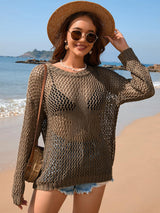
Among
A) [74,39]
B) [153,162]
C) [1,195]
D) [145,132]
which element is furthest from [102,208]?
[145,132]

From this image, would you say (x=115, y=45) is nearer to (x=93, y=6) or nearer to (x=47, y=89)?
(x=93, y=6)

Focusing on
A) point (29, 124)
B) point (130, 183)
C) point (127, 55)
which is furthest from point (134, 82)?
point (130, 183)

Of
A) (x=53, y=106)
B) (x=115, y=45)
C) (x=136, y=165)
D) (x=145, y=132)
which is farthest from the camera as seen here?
(x=145, y=132)

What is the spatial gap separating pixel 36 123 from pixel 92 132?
16.4 inches

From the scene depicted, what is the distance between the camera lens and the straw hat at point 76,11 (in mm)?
2109

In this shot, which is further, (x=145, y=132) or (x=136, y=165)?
(x=145, y=132)

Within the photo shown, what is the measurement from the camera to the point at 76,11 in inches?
84.5

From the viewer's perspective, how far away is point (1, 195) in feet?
12.9

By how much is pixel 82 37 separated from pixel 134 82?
54cm

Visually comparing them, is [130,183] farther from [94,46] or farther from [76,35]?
[76,35]

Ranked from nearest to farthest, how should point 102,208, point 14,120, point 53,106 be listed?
point 53,106 < point 102,208 < point 14,120

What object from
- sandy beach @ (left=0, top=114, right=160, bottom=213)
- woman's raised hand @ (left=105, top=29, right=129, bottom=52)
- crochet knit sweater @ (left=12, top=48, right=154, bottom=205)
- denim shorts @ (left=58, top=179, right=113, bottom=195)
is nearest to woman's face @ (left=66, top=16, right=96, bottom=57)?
crochet knit sweater @ (left=12, top=48, right=154, bottom=205)

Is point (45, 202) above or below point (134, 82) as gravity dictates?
below

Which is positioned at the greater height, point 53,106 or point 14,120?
point 53,106
